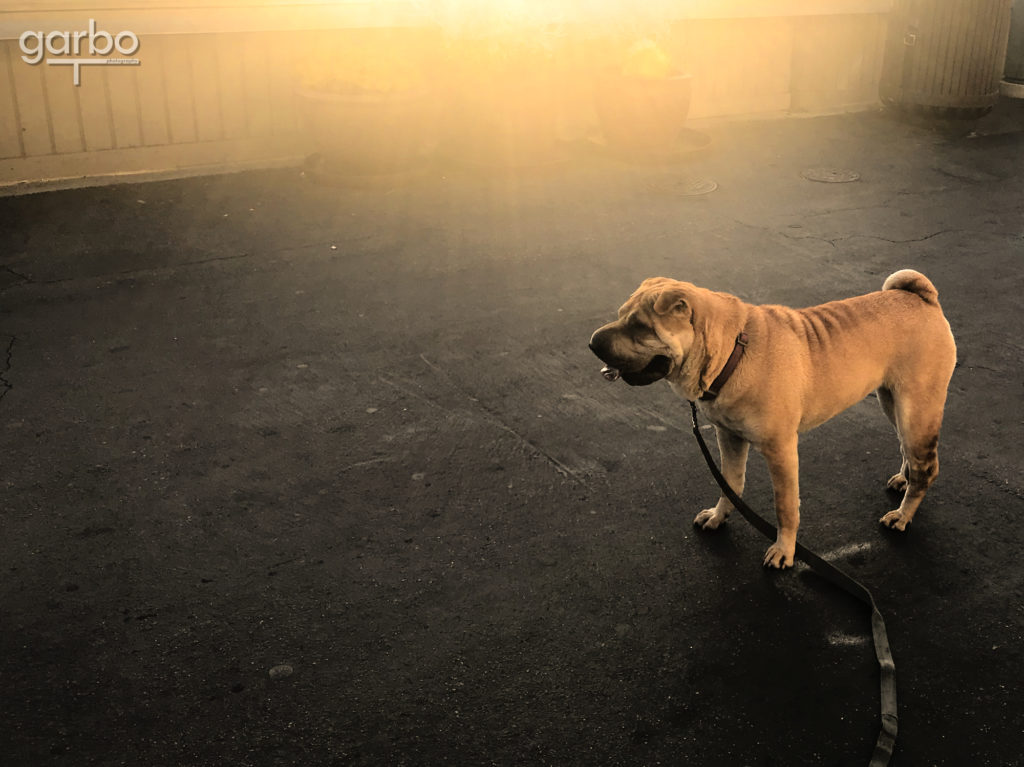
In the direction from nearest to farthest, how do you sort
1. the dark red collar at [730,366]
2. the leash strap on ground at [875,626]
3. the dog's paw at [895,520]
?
the leash strap on ground at [875,626] → the dark red collar at [730,366] → the dog's paw at [895,520]

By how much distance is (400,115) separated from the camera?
10.0 m

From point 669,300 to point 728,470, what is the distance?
111 centimetres

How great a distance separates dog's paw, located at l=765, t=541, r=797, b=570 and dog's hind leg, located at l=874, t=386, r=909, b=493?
0.73 meters

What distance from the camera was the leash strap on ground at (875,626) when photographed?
11.7ft

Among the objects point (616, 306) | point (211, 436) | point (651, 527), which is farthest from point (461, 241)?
point (651, 527)

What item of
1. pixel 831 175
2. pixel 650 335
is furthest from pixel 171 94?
pixel 650 335

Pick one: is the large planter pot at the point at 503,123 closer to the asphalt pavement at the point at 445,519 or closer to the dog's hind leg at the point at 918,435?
the asphalt pavement at the point at 445,519

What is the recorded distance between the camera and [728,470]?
15.4 feet

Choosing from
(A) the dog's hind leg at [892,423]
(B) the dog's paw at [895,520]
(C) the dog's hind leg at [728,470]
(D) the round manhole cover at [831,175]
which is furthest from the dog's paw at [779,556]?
(D) the round manhole cover at [831,175]

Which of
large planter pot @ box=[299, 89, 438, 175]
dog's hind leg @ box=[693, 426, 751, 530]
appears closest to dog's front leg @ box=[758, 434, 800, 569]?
dog's hind leg @ box=[693, 426, 751, 530]

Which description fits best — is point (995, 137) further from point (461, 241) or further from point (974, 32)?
point (461, 241)

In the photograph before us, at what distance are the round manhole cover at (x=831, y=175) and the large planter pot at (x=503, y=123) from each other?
268 centimetres

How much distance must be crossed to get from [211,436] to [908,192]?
7.59 meters

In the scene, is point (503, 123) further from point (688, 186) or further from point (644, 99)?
point (688, 186)
